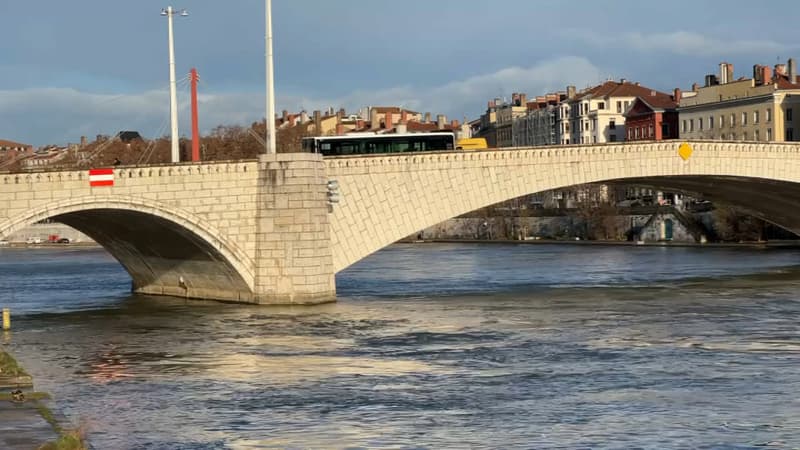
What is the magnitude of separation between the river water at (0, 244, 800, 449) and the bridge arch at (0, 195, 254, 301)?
2.92 feet

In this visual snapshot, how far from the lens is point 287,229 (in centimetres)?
3080

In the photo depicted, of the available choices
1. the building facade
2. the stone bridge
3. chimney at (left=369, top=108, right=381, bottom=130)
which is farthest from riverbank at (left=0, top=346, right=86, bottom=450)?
chimney at (left=369, top=108, right=381, bottom=130)

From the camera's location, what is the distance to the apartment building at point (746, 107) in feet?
226

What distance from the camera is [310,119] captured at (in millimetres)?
118125

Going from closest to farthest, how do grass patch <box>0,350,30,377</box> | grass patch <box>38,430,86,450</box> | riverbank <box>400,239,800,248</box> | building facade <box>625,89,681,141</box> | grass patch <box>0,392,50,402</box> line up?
grass patch <box>38,430,86,450</box> → grass patch <box>0,392,50,402</box> → grass patch <box>0,350,30,377</box> → riverbank <box>400,239,800,248</box> → building facade <box>625,89,681,141</box>

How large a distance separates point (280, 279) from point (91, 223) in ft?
21.0

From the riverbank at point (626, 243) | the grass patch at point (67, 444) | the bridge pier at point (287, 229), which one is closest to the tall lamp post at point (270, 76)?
the bridge pier at point (287, 229)

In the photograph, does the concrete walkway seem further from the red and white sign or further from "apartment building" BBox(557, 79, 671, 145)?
"apartment building" BBox(557, 79, 671, 145)

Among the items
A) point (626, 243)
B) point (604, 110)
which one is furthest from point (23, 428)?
point (604, 110)

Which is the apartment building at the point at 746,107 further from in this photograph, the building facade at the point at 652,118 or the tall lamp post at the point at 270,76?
the tall lamp post at the point at 270,76

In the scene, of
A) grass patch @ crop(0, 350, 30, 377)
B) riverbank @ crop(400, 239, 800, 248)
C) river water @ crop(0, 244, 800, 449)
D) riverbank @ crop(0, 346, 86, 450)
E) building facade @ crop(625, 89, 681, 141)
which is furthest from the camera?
building facade @ crop(625, 89, 681, 141)

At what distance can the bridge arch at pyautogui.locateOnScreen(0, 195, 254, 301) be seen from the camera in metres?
29.4

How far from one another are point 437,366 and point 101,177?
11.2m

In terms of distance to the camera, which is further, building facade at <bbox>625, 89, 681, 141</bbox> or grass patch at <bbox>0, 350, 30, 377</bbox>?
building facade at <bbox>625, 89, 681, 141</bbox>
